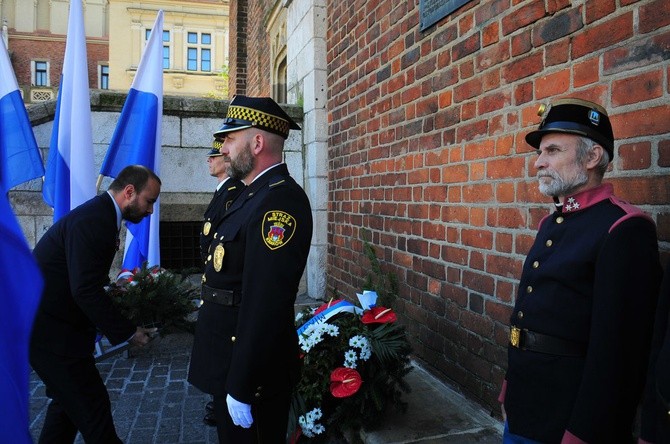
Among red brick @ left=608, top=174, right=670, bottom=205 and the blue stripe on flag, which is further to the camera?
red brick @ left=608, top=174, right=670, bottom=205

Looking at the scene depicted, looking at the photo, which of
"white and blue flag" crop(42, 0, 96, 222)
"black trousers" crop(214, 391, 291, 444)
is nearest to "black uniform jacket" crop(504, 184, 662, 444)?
"black trousers" crop(214, 391, 291, 444)

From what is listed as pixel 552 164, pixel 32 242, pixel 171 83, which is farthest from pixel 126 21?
pixel 552 164

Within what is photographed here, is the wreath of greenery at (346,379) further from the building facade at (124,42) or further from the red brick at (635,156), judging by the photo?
the building facade at (124,42)

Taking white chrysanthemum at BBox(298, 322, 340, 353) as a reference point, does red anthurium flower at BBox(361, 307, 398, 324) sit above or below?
above

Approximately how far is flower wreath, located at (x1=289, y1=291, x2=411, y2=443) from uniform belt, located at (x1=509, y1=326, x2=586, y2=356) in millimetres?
1235

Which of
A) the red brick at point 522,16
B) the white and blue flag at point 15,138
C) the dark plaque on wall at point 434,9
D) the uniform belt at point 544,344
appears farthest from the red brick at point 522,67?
the white and blue flag at point 15,138

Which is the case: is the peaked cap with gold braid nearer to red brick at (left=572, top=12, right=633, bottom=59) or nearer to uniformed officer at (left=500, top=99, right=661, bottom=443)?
uniformed officer at (left=500, top=99, right=661, bottom=443)

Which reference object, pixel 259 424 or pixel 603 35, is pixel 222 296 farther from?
pixel 603 35

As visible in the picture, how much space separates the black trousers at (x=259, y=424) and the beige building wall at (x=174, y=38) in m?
35.4

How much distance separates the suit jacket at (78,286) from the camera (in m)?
2.76

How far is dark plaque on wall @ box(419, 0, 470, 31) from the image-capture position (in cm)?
321

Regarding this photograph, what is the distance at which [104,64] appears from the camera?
4031cm

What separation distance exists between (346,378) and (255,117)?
1534mm

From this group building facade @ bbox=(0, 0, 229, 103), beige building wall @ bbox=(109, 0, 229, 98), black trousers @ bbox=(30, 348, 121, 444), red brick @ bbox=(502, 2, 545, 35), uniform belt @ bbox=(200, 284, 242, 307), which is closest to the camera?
uniform belt @ bbox=(200, 284, 242, 307)
